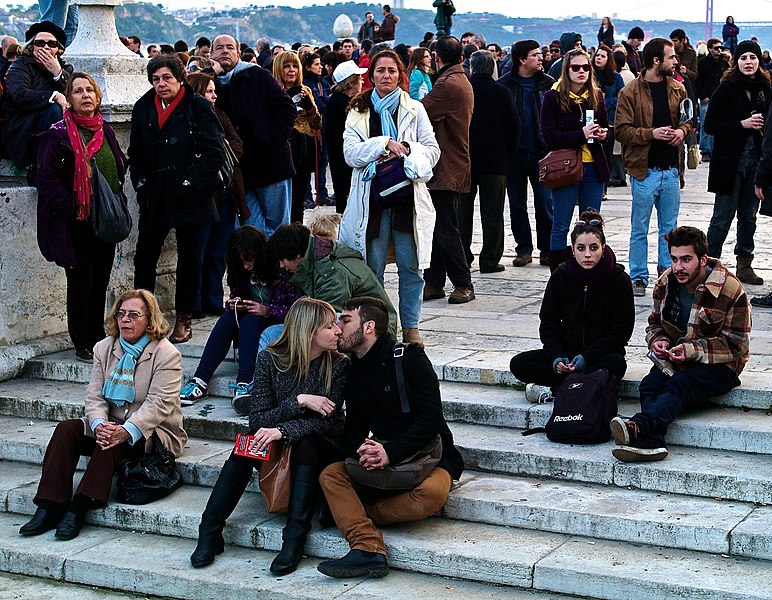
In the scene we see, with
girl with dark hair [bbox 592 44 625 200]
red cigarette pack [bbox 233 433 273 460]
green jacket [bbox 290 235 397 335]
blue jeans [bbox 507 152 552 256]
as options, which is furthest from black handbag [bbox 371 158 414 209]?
girl with dark hair [bbox 592 44 625 200]

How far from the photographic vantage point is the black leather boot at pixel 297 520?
5.61 meters

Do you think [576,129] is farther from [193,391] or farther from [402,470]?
[402,470]

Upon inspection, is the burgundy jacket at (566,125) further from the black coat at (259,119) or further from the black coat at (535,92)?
the black coat at (259,119)

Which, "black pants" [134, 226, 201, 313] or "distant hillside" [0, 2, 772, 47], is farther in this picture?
"distant hillside" [0, 2, 772, 47]

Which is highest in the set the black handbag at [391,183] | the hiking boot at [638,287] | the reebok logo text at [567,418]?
the black handbag at [391,183]

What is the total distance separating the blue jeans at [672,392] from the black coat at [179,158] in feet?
10.1

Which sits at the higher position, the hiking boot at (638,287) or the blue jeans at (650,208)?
the blue jeans at (650,208)

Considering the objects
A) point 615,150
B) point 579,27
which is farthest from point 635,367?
point 579,27

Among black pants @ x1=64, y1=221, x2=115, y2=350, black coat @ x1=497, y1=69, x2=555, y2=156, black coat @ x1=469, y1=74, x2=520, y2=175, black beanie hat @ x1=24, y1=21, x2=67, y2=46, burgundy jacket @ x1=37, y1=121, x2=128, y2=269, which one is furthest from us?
black coat @ x1=497, y1=69, x2=555, y2=156

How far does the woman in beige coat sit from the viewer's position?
6266 millimetres

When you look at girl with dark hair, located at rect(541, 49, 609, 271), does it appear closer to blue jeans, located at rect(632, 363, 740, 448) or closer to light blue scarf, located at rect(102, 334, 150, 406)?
blue jeans, located at rect(632, 363, 740, 448)

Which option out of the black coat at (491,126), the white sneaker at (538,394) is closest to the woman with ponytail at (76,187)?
the white sneaker at (538,394)

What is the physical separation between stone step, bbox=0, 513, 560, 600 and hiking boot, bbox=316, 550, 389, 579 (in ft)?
0.12

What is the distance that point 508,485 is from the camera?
20.0 feet
